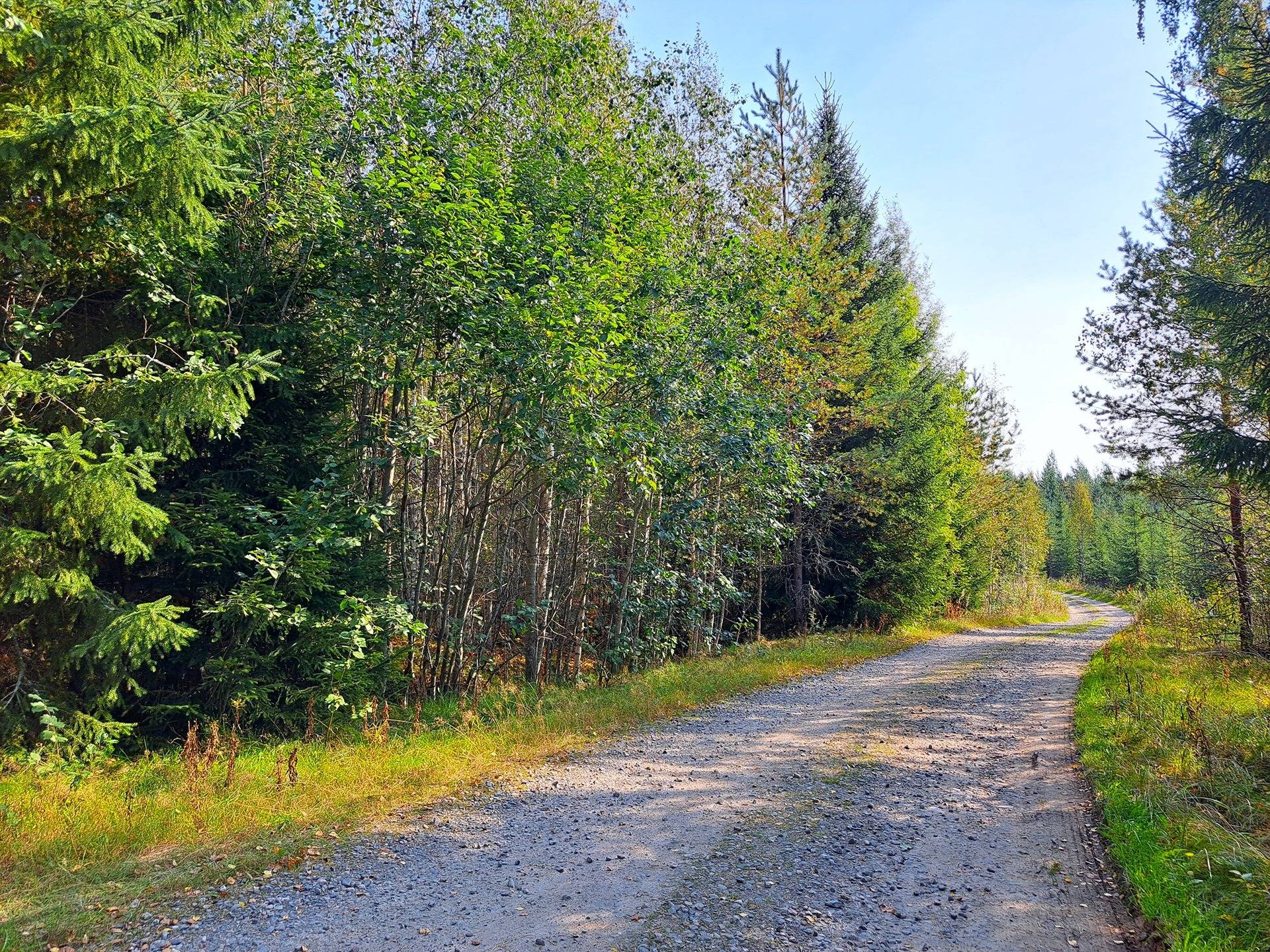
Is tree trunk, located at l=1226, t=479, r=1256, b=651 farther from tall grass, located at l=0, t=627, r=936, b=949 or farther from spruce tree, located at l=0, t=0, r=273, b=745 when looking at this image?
spruce tree, located at l=0, t=0, r=273, b=745

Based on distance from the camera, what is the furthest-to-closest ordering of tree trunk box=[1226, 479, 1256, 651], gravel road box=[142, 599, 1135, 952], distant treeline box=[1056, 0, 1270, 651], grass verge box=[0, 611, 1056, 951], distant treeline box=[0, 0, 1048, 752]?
1. tree trunk box=[1226, 479, 1256, 651]
2. distant treeline box=[1056, 0, 1270, 651]
3. distant treeline box=[0, 0, 1048, 752]
4. grass verge box=[0, 611, 1056, 951]
5. gravel road box=[142, 599, 1135, 952]

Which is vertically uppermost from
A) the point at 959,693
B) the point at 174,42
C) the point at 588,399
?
the point at 174,42

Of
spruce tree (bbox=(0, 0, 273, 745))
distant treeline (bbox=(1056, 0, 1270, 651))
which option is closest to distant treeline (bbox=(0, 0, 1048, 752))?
spruce tree (bbox=(0, 0, 273, 745))

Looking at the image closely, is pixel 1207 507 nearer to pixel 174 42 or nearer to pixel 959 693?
pixel 959 693

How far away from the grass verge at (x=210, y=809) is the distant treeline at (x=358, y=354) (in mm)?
793

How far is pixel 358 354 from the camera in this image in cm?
824

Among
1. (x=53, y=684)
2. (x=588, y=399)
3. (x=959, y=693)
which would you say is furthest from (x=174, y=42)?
(x=959, y=693)

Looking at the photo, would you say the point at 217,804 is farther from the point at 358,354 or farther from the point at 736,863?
the point at 358,354

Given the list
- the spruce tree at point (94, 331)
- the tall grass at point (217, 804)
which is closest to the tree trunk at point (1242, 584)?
the tall grass at point (217, 804)

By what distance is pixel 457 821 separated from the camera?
17.1 ft

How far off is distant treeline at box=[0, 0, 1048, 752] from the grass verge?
0.79 m

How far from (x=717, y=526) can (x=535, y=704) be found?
5.58 metres

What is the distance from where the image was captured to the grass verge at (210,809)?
12.6 feet

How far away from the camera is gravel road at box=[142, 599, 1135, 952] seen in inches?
143
